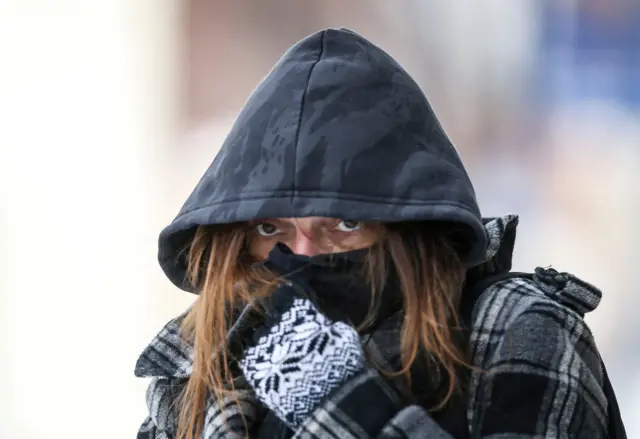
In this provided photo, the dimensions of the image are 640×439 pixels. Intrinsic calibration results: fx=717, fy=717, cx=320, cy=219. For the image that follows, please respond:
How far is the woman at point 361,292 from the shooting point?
0.76m

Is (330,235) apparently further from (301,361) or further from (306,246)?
(301,361)

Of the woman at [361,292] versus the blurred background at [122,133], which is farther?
the blurred background at [122,133]

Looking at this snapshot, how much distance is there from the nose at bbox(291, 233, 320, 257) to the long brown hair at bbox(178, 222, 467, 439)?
0.16ft

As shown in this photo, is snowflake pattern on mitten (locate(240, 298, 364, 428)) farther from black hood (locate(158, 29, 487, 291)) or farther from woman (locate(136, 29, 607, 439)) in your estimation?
black hood (locate(158, 29, 487, 291))

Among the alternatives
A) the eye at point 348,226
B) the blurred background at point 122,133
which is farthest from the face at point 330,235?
the blurred background at point 122,133

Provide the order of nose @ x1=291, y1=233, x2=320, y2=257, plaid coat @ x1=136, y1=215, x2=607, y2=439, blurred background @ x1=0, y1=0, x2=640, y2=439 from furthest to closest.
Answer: blurred background @ x1=0, y1=0, x2=640, y2=439, nose @ x1=291, y1=233, x2=320, y2=257, plaid coat @ x1=136, y1=215, x2=607, y2=439

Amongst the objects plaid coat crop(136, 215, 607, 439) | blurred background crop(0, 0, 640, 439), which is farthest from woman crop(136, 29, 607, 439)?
blurred background crop(0, 0, 640, 439)

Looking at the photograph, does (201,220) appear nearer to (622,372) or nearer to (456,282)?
(456,282)

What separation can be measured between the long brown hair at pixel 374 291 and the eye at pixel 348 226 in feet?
0.11

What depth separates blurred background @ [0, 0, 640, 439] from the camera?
1.55 m

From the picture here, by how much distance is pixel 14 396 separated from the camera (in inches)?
65.0

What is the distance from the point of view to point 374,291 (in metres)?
0.83

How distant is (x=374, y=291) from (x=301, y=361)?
125mm

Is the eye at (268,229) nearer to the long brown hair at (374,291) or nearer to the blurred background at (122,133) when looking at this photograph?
the long brown hair at (374,291)
